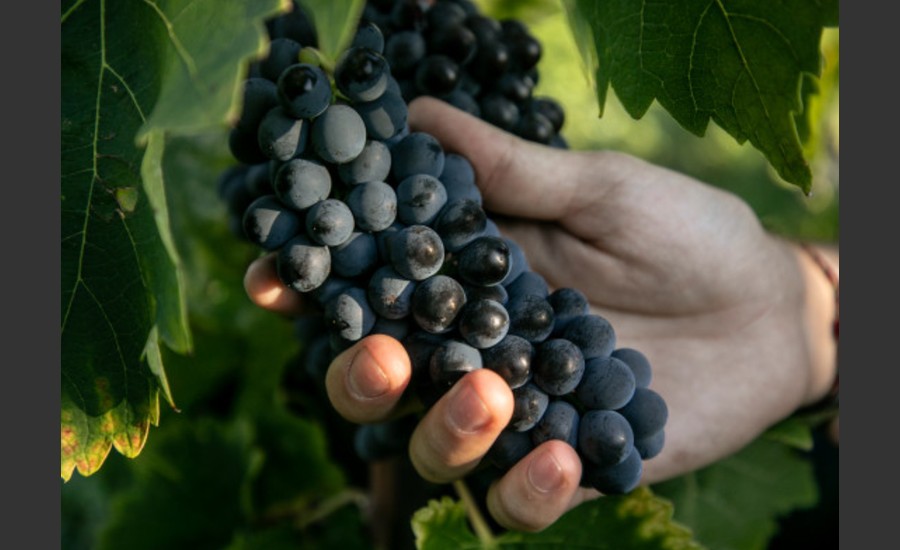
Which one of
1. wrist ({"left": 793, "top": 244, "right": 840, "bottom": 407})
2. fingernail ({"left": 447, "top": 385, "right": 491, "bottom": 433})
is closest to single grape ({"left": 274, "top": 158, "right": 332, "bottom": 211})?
fingernail ({"left": 447, "top": 385, "right": 491, "bottom": 433})

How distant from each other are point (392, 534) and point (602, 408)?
2.08 feet

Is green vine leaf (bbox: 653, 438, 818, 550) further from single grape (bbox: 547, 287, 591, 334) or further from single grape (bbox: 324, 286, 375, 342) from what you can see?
single grape (bbox: 324, 286, 375, 342)

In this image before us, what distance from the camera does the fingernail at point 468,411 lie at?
2.39ft

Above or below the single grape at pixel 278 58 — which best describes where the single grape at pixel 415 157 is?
below

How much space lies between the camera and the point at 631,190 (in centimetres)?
108

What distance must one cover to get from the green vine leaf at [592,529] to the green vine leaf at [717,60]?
15.8 inches

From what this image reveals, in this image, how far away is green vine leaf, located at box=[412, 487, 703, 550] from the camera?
3.11 feet

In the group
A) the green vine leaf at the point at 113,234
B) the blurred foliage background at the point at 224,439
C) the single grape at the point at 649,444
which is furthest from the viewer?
the blurred foliage background at the point at 224,439

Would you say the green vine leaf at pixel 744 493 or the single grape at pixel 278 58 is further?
the green vine leaf at pixel 744 493

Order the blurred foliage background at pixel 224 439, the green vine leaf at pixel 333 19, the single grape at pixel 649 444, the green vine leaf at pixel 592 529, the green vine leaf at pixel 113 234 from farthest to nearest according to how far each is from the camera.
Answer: the blurred foliage background at pixel 224 439
the green vine leaf at pixel 592 529
the single grape at pixel 649 444
the green vine leaf at pixel 113 234
the green vine leaf at pixel 333 19

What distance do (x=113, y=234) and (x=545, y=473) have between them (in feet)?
1.40

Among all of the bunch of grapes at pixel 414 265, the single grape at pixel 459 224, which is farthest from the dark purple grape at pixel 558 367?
the single grape at pixel 459 224

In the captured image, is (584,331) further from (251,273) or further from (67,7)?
(67,7)

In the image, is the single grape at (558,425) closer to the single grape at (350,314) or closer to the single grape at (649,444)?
the single grape at (649,444)
